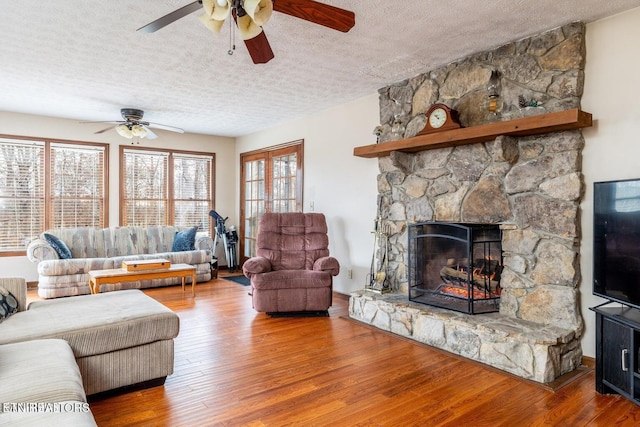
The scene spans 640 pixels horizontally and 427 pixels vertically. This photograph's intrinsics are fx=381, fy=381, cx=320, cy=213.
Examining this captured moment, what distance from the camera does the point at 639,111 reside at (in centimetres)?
256

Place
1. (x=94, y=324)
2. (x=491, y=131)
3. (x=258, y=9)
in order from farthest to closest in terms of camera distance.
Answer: (x=491, y=131) → (x=94, y=324) → (x=258, y=9)

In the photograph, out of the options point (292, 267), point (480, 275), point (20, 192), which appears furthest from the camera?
point (20, 192)

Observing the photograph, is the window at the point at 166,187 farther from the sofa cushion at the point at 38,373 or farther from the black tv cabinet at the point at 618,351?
the black tv cabinet at the point at 618,351

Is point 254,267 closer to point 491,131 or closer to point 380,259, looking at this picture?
point 380,259

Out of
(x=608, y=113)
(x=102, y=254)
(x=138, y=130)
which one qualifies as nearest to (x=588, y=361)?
(x=608, y=113)

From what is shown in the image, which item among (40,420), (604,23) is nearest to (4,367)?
(40,420)

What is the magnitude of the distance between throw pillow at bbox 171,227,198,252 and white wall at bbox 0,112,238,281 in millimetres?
1103

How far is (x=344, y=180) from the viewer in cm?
495

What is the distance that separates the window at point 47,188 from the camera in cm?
545

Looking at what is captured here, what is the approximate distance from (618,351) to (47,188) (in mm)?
6909

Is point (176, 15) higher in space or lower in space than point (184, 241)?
higher

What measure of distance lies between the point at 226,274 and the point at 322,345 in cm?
387

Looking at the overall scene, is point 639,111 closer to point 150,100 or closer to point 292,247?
point 292,247

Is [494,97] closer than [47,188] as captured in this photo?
Yes
